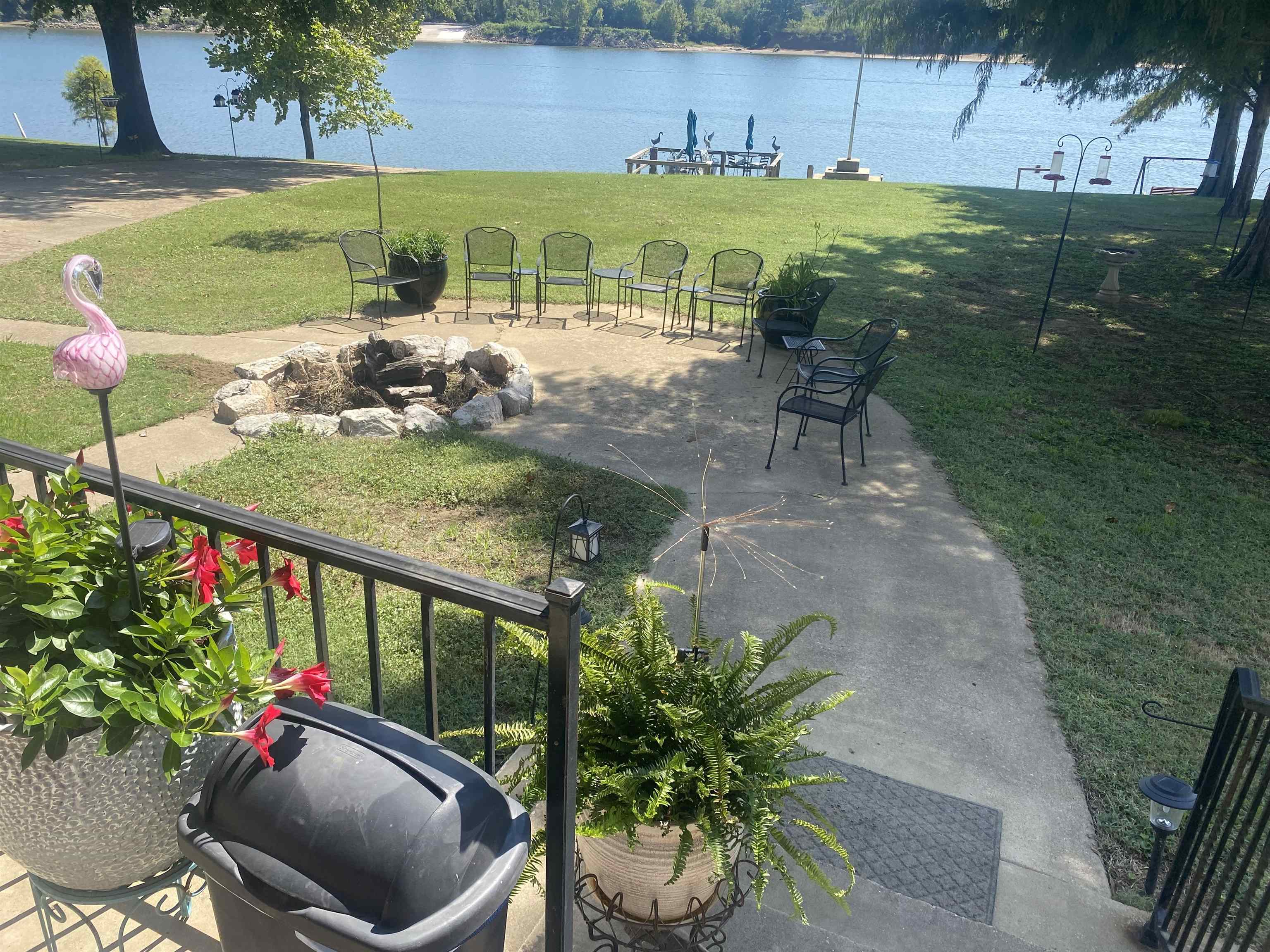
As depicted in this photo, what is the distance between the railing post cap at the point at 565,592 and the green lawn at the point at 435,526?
2.44m

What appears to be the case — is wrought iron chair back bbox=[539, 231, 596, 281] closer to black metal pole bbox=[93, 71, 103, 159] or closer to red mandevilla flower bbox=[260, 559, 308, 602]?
red mandevilla flower bbox=[260, 559, 308, 602]

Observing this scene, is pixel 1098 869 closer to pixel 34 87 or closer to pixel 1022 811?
pixel 1022 811

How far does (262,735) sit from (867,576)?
4157mm

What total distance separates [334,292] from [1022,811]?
32.8 ft

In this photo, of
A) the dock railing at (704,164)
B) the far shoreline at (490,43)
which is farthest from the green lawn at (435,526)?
the far shoreline at (490,43)

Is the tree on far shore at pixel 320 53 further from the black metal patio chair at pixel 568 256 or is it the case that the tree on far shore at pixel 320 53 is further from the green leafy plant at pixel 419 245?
the black metal patio chair at pixel 568 256

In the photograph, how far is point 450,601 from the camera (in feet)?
5.46

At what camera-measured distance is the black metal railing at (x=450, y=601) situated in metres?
1.47

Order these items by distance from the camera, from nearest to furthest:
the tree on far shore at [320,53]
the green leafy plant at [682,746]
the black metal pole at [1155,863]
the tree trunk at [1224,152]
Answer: the green leafy plant at [682,746] → the black metal pole at [1155,863] → the tree on far shore at [320,53] → the tree trunk at [1224,152]

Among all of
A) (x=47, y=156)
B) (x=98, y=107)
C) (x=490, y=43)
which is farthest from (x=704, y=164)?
(x=490, y=43)

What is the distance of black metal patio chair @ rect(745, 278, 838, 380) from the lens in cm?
880

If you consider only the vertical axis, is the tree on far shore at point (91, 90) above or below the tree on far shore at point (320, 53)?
below

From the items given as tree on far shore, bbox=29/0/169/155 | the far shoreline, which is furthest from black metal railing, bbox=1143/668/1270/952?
the far shoreline

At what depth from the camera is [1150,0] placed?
8414 millimetres
